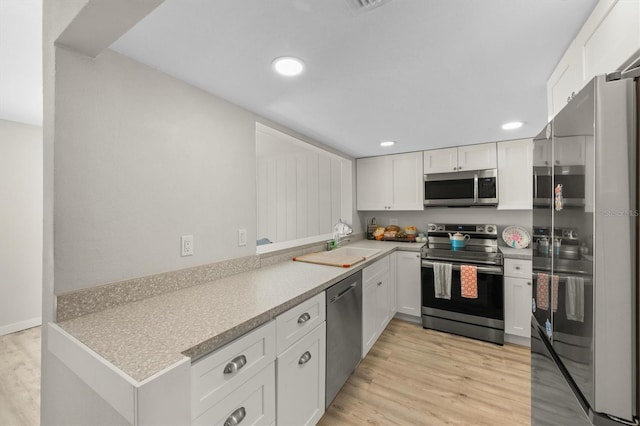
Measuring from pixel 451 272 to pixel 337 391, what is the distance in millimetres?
1668

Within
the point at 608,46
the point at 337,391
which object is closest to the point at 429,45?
the point at 608,46

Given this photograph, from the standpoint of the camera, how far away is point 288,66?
1.35 m

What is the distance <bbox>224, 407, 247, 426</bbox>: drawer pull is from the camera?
3.29ft

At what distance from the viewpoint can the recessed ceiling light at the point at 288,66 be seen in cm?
130

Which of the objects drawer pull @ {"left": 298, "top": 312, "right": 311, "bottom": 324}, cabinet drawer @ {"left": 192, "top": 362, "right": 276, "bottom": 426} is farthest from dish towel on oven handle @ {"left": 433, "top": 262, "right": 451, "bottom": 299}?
cabinet drawer @ {"left": 192, "top": 362, "right": 276, "bottom": 426}

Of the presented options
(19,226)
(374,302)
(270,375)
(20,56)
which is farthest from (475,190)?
(19,226)

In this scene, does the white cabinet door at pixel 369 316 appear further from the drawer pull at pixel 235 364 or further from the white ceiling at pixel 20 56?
the white ceiling at pixel 20 56

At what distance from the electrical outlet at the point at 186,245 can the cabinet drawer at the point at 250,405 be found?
2.56 feet

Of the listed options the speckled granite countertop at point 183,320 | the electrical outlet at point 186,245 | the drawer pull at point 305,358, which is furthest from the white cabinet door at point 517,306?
the electrical outlet at point 186,245

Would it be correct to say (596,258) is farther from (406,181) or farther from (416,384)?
(406,181)

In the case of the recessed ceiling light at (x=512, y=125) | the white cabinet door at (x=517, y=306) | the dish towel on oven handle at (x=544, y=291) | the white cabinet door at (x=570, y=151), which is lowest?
the white cabinet door at (x=517, y=306)

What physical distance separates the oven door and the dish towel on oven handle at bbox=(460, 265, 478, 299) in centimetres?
4

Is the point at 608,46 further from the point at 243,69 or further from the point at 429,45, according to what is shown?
the point at 243,69

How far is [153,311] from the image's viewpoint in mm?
1151
